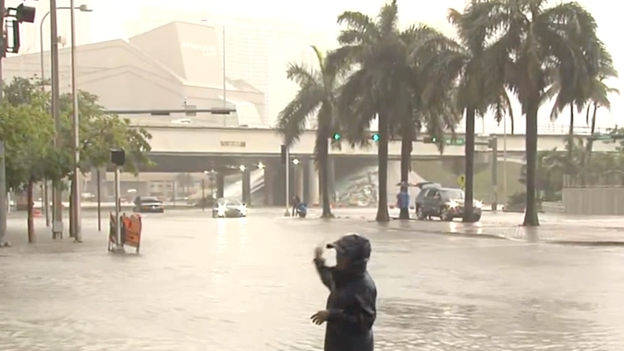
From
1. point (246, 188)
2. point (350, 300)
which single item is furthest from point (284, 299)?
point (246, 188)

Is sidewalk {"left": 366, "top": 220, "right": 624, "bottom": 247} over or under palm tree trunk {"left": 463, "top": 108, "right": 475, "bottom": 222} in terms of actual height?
under

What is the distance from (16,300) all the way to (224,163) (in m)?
82.2

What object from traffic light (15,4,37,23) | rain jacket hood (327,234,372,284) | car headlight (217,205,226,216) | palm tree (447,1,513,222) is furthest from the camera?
A: car headlight (217,205,226,216)

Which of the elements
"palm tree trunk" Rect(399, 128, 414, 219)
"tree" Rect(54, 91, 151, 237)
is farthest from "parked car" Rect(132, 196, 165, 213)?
"tree" Rect(54, 91, 151, 237)

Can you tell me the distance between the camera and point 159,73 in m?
121

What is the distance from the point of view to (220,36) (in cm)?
14825

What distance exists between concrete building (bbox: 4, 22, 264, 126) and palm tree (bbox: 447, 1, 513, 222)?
56.6m

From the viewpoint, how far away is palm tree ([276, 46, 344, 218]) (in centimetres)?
5888

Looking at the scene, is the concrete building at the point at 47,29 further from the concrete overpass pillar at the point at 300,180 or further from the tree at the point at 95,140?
the tree at the point at 95,140

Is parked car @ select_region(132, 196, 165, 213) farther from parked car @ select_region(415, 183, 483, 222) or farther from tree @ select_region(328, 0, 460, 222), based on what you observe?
tree @ select_region(328, 0, 460, 222)

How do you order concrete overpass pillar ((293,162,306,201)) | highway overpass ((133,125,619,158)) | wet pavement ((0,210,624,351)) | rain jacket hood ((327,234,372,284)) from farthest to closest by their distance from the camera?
concrete overpass pillar ((293,162,306,201)), highway overpass ((133,125,619,158)), wet pavement ((0,210,624,351)), rain jacket hood ((327,234,372,284))

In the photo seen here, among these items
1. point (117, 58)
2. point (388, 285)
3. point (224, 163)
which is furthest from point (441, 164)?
point (388, 285)

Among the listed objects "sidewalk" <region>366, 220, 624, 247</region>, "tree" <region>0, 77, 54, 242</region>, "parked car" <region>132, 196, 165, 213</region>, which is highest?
"tree" <region>0, 77, 54, 242</region>

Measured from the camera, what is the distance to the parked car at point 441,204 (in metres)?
51.0
